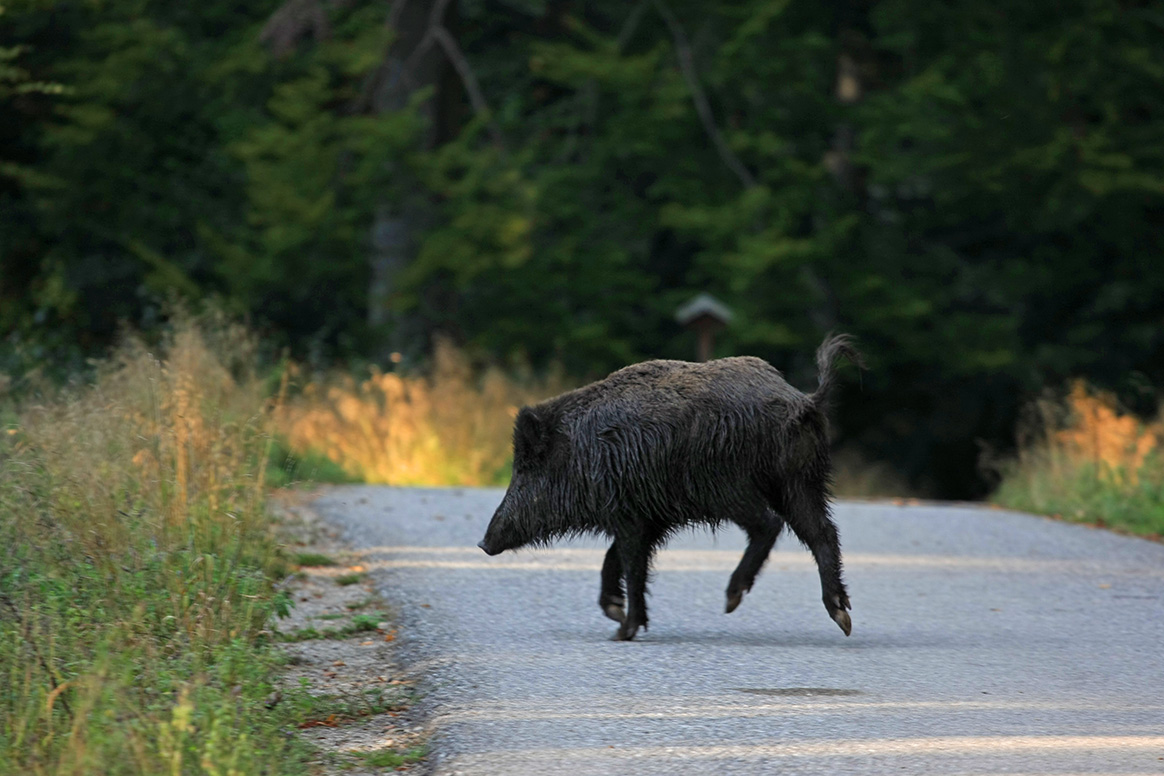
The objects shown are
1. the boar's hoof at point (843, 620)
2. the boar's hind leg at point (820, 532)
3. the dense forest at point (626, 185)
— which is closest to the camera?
the boar's hoof at point (843, 620)

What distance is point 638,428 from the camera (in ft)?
25.3

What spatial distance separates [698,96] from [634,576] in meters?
18.0

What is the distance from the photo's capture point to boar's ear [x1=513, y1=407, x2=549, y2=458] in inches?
309

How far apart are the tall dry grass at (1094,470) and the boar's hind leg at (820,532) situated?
590 centimetres

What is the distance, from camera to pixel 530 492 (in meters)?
7.98

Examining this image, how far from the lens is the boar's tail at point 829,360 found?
7.85 metres

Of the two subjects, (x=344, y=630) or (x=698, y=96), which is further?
(x=698, y=96)

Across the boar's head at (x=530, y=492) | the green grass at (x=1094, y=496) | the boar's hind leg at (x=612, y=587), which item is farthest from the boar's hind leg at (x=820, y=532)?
the green grass at (x=1094, y=496)

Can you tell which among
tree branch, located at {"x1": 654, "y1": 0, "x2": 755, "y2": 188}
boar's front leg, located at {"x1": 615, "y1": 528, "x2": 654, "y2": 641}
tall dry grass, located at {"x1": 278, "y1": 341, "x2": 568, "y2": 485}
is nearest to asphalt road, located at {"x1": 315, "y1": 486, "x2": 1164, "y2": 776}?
boar's front leg, located at {"x1": 615, "y1": 528, "x2": 654, "y2": 641}

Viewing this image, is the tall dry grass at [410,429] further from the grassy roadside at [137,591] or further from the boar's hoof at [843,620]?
the boar's hoof at [843,620]

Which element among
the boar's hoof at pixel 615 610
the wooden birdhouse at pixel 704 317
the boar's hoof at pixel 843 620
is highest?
the wooden birdhouse at pixel 704 317

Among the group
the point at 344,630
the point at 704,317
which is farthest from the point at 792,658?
the point at 704,317

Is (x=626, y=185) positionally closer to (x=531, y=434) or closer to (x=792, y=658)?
(x=531, y=434)

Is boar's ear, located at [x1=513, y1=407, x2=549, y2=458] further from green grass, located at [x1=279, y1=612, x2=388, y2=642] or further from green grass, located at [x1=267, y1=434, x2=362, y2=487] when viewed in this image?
green grass, located at [x1=267, y1=434, x2=362, y2=487]
